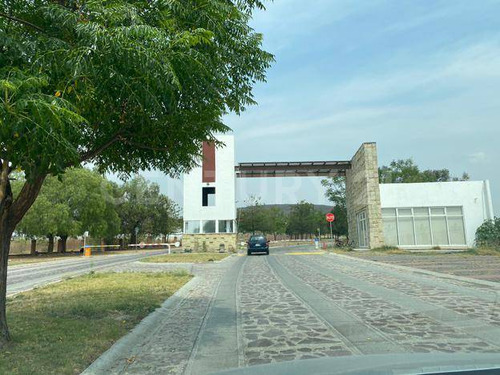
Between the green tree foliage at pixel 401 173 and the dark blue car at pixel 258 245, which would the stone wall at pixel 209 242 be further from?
the green tree foliage at pixel 401 173

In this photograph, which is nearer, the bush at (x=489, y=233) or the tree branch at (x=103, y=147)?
the tree branch at (x=103, y=147)

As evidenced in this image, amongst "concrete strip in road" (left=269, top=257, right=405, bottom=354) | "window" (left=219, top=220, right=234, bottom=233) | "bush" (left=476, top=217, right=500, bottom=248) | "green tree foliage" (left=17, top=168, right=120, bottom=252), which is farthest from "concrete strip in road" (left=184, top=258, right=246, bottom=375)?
"green tree foliage" (left=17, top=168, right=120, bottom=252)

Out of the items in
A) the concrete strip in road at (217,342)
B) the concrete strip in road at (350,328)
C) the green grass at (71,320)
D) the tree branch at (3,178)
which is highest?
the tree branch at (3,178)

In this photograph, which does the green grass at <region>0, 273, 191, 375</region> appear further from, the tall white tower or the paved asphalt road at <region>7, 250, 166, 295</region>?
the tall white tower

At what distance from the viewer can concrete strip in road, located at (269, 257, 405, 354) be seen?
5.78 m

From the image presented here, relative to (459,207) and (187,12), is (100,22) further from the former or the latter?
(459,207)

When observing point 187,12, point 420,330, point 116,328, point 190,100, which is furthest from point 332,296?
point 187,12

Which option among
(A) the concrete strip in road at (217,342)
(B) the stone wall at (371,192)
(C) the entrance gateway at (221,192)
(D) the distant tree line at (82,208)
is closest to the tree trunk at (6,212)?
(A) the concrete strip in road at (217,342)

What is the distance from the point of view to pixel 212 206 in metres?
40.7

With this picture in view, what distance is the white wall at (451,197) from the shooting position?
3159cm

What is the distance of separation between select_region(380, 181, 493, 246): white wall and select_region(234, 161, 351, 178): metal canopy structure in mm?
8161

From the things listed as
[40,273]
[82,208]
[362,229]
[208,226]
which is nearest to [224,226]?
[208,226]

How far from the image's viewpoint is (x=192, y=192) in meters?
41.0

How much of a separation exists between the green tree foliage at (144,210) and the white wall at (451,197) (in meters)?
39.6
